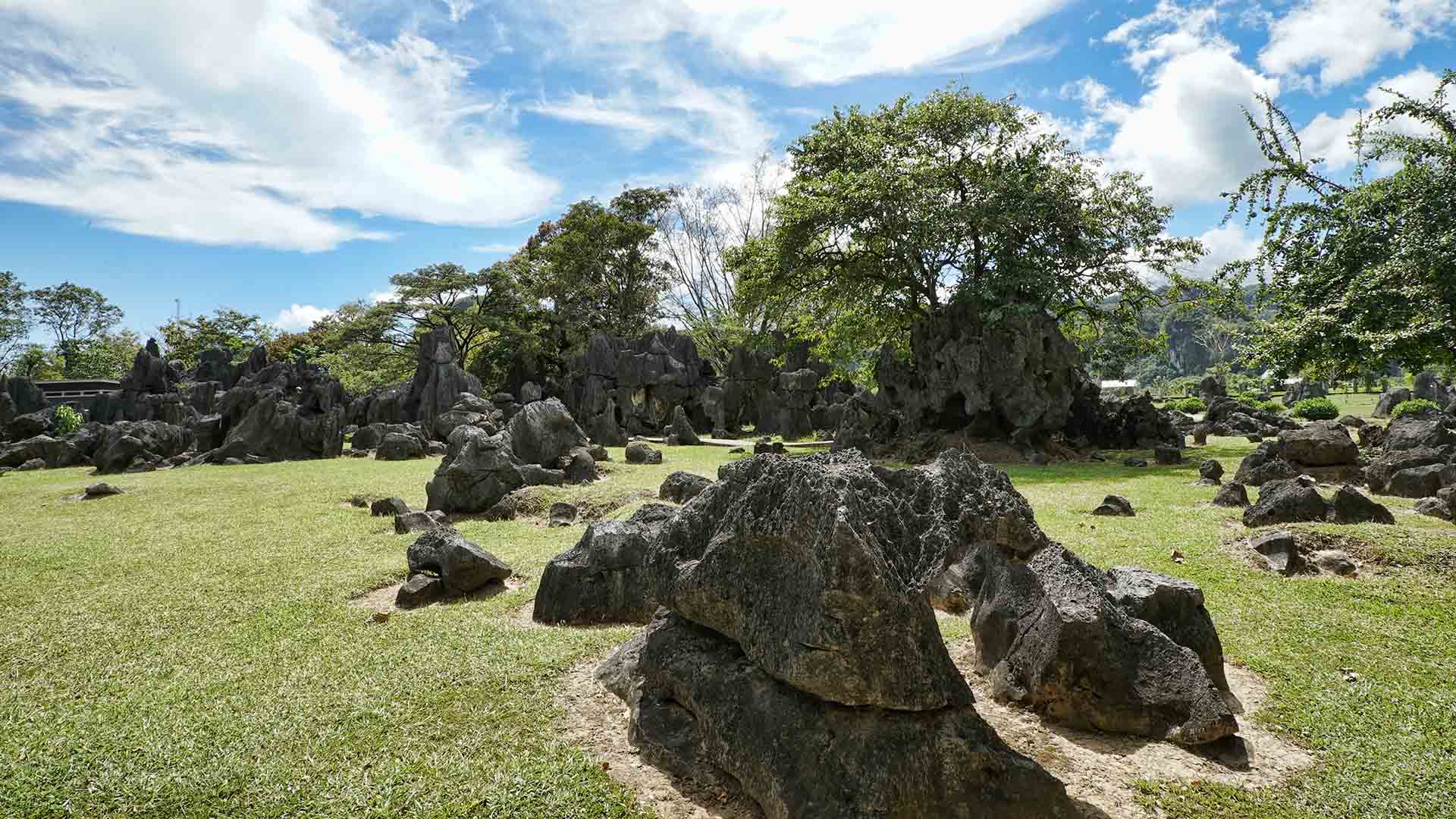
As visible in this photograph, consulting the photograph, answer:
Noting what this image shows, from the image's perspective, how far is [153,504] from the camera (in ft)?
43.6

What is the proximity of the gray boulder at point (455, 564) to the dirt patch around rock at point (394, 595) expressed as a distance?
0.08 m

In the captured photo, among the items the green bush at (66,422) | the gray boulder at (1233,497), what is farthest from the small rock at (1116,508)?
the green bush at (66,422)

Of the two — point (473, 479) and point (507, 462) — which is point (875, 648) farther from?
point (507, 462)

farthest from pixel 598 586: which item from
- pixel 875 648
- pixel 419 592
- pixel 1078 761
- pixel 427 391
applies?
pixel 427 391

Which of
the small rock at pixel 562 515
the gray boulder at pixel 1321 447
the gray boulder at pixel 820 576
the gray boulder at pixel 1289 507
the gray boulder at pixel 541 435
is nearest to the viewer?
the gray boulder at pixel 820 576

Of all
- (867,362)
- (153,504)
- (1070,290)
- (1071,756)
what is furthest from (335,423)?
(1071,756)

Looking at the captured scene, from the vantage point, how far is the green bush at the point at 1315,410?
92.9 ft

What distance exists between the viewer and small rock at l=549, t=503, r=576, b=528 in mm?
10859

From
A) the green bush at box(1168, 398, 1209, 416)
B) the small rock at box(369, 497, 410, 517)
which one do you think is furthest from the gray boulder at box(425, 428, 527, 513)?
the green bush at box(1168, 398, 1209, 416)

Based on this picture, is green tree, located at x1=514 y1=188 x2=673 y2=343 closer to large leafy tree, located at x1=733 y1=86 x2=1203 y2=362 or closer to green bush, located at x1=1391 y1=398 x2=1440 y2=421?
large leafy tree, located at x1=733 y1=86 x2=1203 y2=362

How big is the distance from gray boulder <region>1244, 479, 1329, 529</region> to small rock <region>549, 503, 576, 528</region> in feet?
29.1

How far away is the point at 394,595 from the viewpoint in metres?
7.28

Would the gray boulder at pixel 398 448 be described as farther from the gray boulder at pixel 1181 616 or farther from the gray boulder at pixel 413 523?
the gray boulder at pixel 1181 616

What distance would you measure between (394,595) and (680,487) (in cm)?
528
